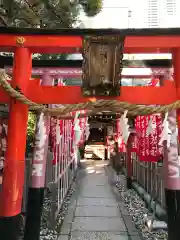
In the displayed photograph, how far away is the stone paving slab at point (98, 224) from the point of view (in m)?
5.39

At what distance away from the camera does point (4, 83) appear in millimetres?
2660

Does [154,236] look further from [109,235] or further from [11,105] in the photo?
[11,105]

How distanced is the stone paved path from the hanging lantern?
343cm

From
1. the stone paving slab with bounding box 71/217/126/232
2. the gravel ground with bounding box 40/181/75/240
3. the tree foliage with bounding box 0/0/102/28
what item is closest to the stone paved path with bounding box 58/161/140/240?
the stone paving slab with bounding box 71/217/126/232

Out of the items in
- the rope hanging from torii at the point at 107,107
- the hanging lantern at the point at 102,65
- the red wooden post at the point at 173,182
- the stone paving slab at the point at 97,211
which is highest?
the hanging lantern at the point at 102,65

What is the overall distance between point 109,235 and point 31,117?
543 centimetres

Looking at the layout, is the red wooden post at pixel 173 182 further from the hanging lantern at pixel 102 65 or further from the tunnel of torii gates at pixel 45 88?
the hanging lantern at pixel 102 65

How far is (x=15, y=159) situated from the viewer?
9.23ft

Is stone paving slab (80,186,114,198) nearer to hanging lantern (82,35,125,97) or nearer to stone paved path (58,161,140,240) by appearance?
stone paved path (58,161,140,240)

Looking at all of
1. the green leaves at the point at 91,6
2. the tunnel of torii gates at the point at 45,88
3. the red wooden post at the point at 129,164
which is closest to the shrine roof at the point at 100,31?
the tunnel of torii gates at the point at 45,88

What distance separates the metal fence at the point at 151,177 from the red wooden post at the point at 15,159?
431cm

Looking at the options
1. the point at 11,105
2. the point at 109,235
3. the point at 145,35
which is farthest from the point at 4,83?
the point at 109,235

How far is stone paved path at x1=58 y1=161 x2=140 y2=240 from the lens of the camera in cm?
504

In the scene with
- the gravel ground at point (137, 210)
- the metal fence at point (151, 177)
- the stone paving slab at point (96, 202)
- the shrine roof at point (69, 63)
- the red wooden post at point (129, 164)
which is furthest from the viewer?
the red wooden post at point (129, 164)
